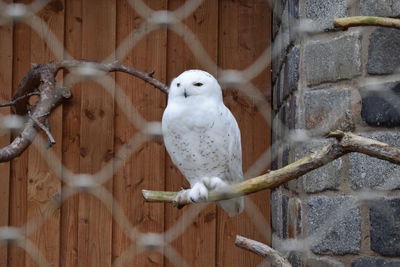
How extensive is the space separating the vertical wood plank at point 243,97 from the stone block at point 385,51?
31cm

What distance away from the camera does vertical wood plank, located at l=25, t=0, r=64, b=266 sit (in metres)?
1.11

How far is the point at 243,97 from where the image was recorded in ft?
3.68

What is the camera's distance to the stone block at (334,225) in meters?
0.85

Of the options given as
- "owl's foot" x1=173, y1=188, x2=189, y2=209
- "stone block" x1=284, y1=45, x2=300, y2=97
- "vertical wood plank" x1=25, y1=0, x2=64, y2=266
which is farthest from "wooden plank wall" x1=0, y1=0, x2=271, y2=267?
"owl's foot" x1=173, y1=188, x2=189, y2=209

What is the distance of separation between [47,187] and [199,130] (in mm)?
454

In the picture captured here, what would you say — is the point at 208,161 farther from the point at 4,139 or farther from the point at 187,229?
the point at 4,139

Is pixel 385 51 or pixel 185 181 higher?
pixel 385 51

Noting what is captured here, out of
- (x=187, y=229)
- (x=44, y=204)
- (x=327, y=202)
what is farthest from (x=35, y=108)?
(x=327, y=202)

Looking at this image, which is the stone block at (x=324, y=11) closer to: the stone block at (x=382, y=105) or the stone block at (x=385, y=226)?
the stone block at (x=382, y=105)

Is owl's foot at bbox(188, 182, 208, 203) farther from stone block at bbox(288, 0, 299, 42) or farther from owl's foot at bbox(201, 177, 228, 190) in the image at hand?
stone block at bbox(288, 0, 299, 42)

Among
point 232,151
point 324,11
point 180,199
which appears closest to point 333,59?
point 324,11

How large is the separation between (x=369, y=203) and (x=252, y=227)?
12.9 inches

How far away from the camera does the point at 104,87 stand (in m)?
1.13

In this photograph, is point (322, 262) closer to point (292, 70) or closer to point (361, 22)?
point (292, 70)
